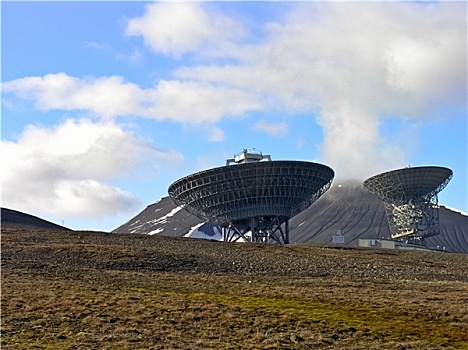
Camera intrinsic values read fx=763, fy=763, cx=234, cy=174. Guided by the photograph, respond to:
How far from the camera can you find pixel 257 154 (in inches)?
4422

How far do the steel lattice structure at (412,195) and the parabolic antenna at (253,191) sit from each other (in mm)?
23326

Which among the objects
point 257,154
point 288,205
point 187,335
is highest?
point 257,154

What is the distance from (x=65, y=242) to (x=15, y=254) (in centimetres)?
1321

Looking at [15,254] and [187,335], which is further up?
[15,254]

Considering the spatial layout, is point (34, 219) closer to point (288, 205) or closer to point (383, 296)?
point (288, 205)

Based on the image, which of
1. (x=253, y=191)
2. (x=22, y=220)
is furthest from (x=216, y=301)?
(x=22, y=220)

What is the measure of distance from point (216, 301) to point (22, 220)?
91669 millimetres

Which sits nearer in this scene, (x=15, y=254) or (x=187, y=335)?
(x=187, y=335)

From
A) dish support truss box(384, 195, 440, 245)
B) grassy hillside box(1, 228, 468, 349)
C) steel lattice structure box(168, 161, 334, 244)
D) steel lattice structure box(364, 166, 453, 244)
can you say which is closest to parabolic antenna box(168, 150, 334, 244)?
steel lattice structure box(168, 161, 334, 244)

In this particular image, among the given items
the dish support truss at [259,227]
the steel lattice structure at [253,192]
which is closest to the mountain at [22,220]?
the steel lattice structure at [253,192]

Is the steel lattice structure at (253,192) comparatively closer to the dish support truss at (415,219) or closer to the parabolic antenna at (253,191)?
the parabolic antenna at (253,191)

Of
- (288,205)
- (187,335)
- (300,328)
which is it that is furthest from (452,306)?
(288,205)

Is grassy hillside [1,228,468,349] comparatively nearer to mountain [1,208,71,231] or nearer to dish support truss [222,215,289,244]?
dish support truss [222,215,289,244]

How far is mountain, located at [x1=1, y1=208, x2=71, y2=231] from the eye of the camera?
397 feet
